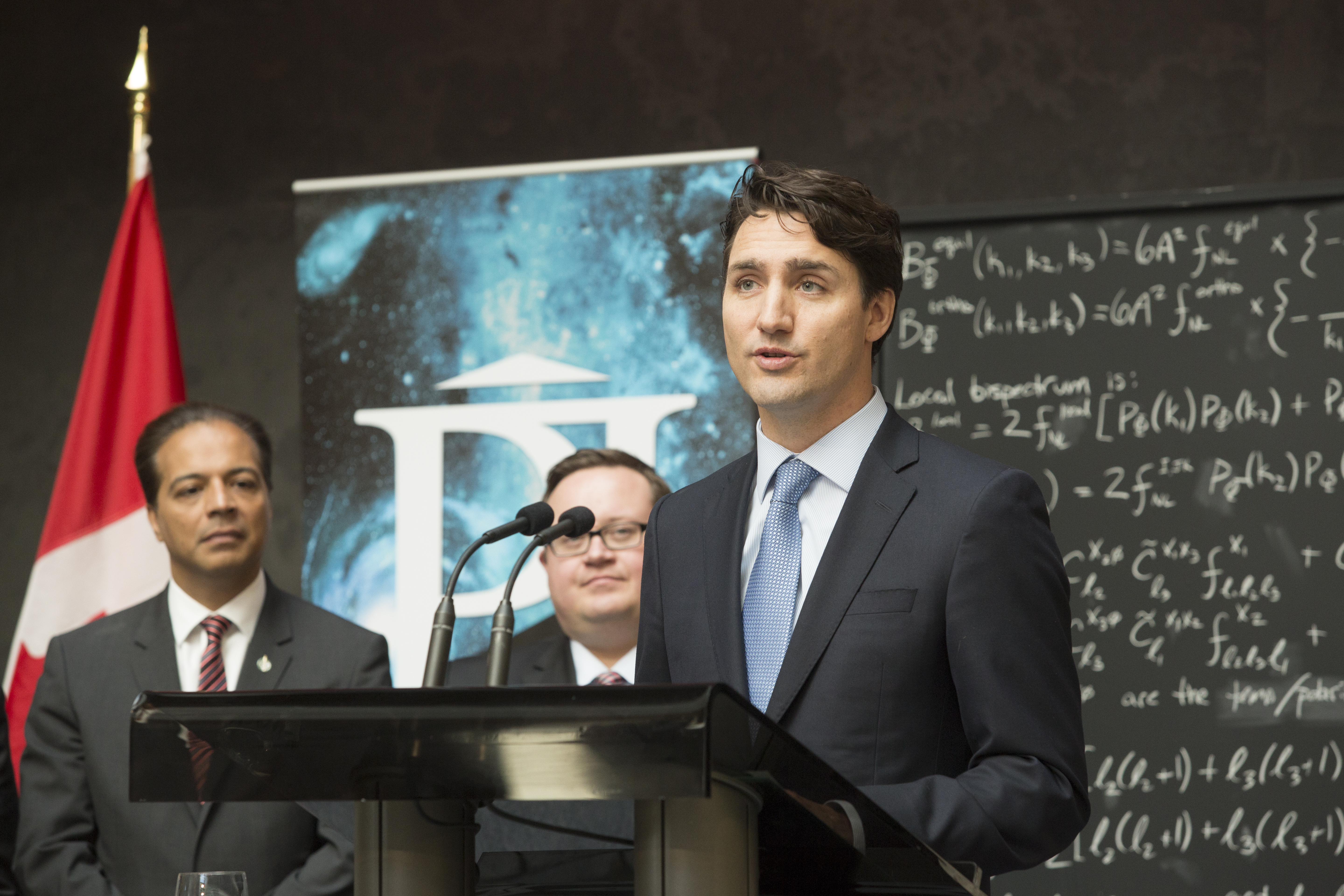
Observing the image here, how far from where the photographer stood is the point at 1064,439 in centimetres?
335

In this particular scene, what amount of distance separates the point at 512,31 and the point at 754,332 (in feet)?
9.19

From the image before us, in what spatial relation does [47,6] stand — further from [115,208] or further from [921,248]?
[921,248]

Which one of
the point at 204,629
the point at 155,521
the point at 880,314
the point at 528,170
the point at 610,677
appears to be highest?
the point at 528,170

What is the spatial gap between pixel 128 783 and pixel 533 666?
905 millimetres

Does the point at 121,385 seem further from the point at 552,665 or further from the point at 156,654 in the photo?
the point at 552,665

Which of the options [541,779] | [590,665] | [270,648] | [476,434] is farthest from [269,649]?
[541,779]

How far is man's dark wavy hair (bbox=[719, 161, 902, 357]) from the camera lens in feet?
5.07

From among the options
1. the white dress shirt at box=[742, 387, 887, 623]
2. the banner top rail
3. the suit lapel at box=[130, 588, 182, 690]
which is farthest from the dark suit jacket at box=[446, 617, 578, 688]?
the white dress shirt at box=[742, 387, 887, 623]

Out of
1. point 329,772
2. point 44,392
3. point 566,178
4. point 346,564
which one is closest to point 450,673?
point 346,564

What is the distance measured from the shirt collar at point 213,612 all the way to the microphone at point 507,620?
5.25ft

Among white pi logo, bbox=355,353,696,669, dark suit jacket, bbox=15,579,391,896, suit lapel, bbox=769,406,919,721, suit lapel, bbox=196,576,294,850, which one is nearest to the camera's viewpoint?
suit lapel, bbox=769,406,919,721

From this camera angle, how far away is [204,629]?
9.60ft

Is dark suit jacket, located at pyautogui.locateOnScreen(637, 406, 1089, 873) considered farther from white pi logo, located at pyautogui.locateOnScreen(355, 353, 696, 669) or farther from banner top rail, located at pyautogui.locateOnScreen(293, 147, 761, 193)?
banner top rail, located at pyautogui.locateOnScreen(293, 147, 761, 193)

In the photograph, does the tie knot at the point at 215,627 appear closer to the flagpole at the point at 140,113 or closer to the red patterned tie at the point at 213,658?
the red patterned tie at the point at 213,658
